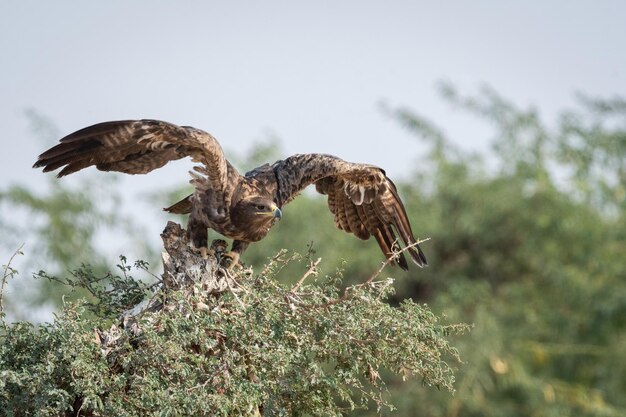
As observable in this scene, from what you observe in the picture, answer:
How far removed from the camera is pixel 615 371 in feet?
65.2

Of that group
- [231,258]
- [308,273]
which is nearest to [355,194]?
[231,258]

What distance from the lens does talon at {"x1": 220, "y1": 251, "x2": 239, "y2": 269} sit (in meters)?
7.45

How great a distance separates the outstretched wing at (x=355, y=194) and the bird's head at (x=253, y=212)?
50 centimetres

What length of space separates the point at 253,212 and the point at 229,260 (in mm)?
592

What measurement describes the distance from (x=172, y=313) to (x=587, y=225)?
16.2 m

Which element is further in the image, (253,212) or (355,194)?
(355,194)

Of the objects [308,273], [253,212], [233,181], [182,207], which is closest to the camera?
[308,273]

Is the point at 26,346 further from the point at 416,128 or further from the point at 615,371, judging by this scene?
the point at 416,128

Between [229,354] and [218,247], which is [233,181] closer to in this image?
[218,247]

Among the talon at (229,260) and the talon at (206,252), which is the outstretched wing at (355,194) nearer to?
the talon at (229,260)

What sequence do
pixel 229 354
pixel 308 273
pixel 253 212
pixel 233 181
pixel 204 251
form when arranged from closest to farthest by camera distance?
1. pixel 229 354
2. pixel 308 273
3. pixel 204 251
4. pixel 253 212
5. pixel 233 181

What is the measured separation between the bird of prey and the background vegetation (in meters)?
9.46

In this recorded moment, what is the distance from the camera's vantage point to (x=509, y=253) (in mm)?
22953

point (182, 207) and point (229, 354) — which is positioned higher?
point (182, 207)
